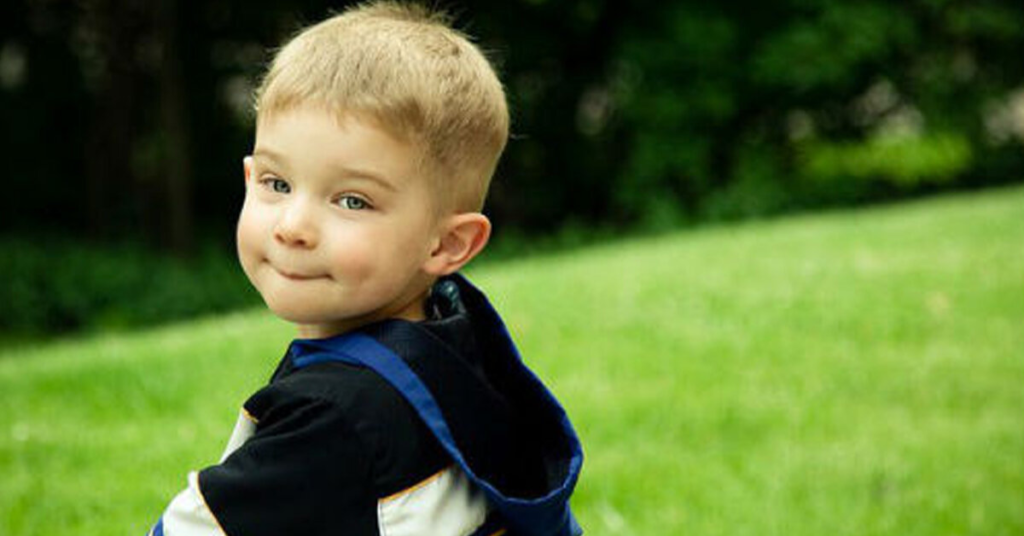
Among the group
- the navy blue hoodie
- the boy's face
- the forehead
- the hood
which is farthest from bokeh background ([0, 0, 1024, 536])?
the forehead

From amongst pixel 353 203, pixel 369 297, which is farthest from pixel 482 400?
pixel 353 203

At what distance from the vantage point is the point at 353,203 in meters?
2.24

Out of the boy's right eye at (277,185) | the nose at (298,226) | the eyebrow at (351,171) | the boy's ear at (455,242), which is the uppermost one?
the eyebrow at (351,171)

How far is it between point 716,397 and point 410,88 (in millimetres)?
3809

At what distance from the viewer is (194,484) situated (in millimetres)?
2152

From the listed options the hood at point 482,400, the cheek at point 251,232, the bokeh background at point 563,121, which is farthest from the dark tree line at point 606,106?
the cheek at point 251,232

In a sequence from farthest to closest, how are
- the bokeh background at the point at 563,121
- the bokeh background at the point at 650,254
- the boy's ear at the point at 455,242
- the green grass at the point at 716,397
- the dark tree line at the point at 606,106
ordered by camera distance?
1. the dark tree line at the point at 606,106
2. the bokeh background at the point at 563,121
3. the bokeh background at the point at 650,254
4. the green grass at the point at 716,397
5. the boy's ear at the point at 455,242

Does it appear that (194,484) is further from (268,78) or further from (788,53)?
(788,53)

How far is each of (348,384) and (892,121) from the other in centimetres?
1883

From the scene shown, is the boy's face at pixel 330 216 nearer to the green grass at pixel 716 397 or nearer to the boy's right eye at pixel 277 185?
the boy's right eye at pixel 277 185

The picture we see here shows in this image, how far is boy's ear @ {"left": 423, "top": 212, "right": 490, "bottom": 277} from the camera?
7.76ft

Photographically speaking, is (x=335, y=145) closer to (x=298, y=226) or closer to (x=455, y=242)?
(x=298, y=226)

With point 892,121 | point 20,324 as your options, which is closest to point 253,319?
point 20,324

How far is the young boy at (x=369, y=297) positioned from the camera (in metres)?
2.11
